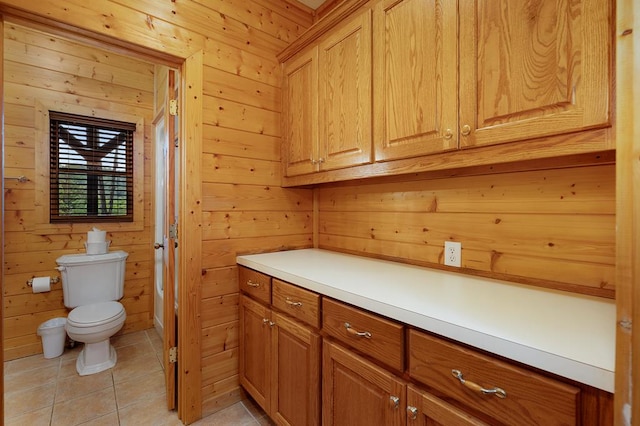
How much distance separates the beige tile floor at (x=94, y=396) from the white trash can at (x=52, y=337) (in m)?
0.06

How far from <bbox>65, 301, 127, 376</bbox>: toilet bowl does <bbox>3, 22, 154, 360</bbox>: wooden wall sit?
51 cm

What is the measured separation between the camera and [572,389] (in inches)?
22.6

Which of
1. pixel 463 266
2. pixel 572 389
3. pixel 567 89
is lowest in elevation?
pixel 572 389

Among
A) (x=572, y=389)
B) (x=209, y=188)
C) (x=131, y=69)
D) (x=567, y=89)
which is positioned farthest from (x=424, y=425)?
(x=131, y=69)

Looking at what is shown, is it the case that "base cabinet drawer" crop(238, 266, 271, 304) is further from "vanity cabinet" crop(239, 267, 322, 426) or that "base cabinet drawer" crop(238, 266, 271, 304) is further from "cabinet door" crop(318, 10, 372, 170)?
"cabinet door" crop(318, 10, 372, 170)

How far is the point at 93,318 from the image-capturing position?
2.07 meters

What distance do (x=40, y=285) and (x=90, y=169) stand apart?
1.00 m

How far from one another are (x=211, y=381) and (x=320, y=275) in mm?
1047

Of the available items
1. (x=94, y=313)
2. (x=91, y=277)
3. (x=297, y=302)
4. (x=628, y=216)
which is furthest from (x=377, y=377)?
(x=91, y=277)

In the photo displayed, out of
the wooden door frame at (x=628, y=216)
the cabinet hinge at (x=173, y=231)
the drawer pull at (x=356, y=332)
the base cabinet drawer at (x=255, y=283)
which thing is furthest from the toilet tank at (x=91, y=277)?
the wooden door frame at (x=628, y=216)

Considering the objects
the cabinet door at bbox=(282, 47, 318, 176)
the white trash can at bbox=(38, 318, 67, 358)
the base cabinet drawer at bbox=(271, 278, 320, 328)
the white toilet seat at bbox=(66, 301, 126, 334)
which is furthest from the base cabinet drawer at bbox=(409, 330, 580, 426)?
the white trash can at bbox=(38, 318, 67, 358)

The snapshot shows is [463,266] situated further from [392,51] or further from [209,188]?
[209,188]

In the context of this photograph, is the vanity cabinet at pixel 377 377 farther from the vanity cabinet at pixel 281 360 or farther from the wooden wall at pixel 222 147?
the wooden wall at pixel 222 147

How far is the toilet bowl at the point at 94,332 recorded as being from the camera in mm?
2027
